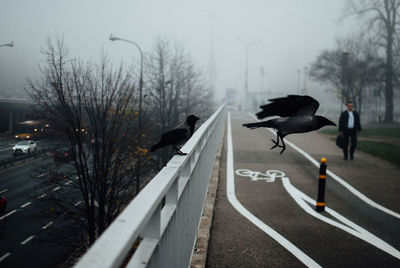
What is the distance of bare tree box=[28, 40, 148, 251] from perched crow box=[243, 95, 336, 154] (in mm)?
10003

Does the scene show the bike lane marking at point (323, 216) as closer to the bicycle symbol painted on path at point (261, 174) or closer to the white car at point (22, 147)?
the bicycle symbol painted on path at point (261, 174)

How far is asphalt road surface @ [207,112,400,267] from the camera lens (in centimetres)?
505

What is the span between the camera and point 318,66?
32812 millimetres

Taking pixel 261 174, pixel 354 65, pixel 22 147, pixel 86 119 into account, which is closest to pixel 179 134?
pixel 22 147

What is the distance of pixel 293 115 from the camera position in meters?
2.07

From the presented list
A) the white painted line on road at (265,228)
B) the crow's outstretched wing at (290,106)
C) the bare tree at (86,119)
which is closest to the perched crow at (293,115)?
the crow's outstretched wing at (290,106)

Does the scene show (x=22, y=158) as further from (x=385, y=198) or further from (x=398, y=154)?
(x=398, y=154)

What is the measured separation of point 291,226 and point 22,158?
4553 millimetres

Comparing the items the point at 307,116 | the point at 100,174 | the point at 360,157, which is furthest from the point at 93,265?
the point at 100,174

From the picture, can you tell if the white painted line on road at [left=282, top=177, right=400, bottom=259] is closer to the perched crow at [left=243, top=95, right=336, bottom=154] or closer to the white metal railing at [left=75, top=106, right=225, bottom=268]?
the white metal railing at [left=75, top=106, right=225, bottom=268]

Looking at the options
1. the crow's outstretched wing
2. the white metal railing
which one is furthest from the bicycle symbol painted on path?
the crow's outstretched wing

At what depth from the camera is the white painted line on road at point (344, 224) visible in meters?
5.48

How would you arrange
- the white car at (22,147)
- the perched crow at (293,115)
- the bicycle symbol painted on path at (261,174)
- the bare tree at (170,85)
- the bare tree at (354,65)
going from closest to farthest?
the perched crow at (293,115)
the white car at (22,147)
the bicycle symbol painted on path at (261,174)
the bare tree at (354,65)
the bare tree at (170,85)

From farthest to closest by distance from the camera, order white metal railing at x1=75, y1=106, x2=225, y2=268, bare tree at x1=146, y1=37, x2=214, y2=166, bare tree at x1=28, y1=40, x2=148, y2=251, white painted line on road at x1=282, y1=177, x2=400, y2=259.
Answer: bare tree at x1=146, y1=37, x2=214, y2=166
bare tree at x1=28, y1=40, x2=148, y2=251
white painted line on road at x1=282, y1=177, x2=400, y2=259
white metal railing at x1=75, y1=106, x2=225, y2=268
